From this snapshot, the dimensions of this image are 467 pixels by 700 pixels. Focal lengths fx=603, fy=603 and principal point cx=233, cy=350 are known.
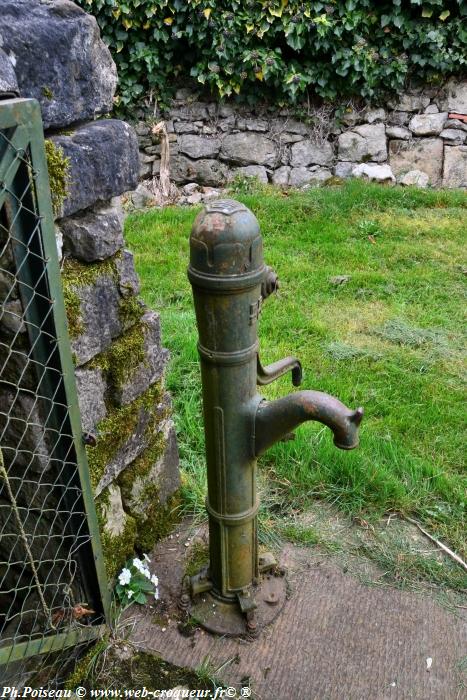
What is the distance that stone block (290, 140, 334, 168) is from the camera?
6574 millimetres

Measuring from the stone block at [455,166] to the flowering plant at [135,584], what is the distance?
226 inches

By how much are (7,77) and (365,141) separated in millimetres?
5798

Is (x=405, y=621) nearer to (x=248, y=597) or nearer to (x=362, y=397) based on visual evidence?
(x=248, y=597)

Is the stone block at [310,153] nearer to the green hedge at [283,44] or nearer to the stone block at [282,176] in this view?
the stone block at [282,176]

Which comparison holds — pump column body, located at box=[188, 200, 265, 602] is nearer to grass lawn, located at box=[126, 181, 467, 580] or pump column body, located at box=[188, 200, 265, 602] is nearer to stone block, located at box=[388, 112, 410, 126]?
grass lawn, located at box=[126, 181, 467, 580]

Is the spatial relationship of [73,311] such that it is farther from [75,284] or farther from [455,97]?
[455,97]

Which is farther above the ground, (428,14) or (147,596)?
(428,14)

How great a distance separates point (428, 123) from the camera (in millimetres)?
6410

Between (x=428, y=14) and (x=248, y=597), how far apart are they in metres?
6.00

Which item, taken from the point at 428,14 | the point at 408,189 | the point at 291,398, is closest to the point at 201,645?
the point at 291,398

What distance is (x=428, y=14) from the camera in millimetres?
5910

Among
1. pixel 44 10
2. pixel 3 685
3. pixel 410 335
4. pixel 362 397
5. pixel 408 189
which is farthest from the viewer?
pixel 408 189

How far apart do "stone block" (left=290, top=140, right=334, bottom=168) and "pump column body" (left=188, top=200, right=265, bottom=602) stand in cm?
542

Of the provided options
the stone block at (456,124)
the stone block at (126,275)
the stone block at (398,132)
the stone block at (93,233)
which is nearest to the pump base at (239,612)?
the stone block at (126,275)
